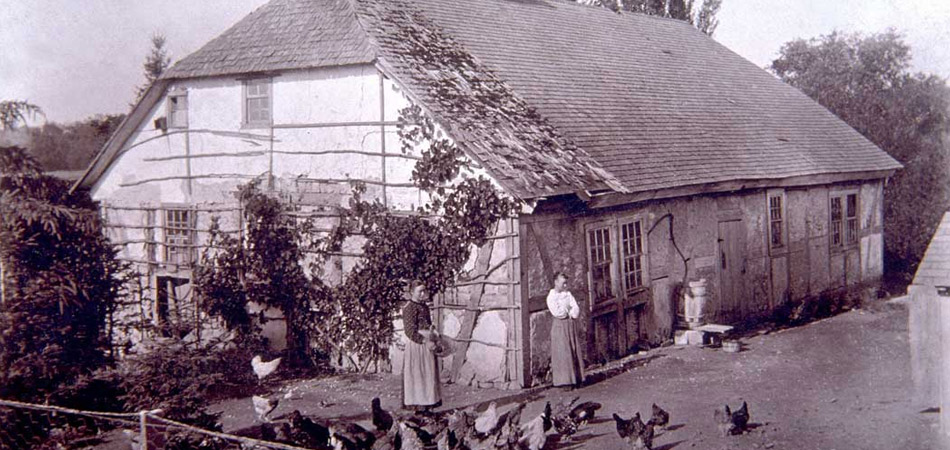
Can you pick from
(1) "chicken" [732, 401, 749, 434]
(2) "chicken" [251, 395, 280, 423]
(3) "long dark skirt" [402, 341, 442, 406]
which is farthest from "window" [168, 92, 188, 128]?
(1) "chicken" [732, 401, 749, 434]

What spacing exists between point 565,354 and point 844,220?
1129 cm

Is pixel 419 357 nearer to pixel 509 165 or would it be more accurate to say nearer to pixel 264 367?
pixel 509 165

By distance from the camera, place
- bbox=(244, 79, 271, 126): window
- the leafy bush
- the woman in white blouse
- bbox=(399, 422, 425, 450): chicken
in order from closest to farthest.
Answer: bbox=(399, 422, 425, 450): chicken < the leafy bush < the woman in white blouse < bbox=(244, 79, 271, 126): window

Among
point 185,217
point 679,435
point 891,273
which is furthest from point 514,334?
point 891,273

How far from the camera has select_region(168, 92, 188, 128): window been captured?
15.8 m

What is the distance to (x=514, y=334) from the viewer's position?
12.4m

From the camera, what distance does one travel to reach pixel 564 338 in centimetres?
1222

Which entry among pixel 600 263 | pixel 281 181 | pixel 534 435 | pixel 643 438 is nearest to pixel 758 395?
pixel 600 263

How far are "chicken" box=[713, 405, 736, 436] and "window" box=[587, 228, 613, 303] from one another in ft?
13.4

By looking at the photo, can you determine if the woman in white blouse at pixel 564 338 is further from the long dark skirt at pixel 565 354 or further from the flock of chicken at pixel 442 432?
the flock of chicken at pixel 442 432

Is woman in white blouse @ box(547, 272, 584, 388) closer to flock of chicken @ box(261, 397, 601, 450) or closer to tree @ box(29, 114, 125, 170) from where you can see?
flock of chicken @ box(261, 397, 601, 450)

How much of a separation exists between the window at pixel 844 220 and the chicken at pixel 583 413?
12010mm

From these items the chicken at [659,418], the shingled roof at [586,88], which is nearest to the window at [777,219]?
the shingled roof at [586,88]

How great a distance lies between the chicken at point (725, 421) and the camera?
9.81 metres
